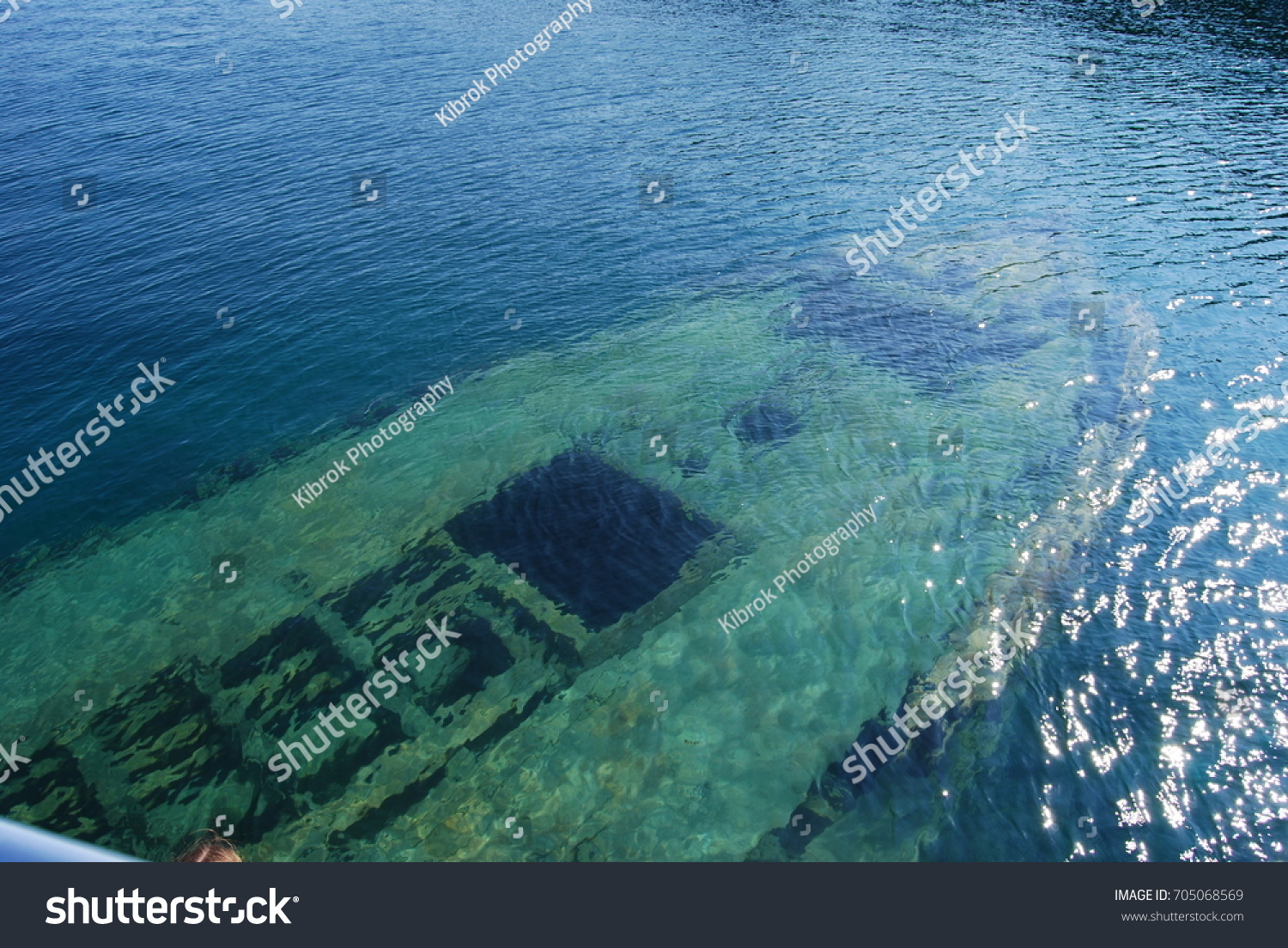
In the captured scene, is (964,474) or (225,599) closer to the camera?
(225,599)

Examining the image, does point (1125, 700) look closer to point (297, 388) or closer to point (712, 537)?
point (712, 537)

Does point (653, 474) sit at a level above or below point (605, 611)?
above

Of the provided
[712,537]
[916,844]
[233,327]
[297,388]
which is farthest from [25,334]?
[916,844]

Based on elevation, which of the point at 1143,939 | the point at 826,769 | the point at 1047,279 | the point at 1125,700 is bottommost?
the point at 826,769

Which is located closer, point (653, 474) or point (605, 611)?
point (605, 611)

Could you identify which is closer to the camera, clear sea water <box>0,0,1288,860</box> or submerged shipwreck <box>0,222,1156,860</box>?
submerged shipwreck <box>0,222,1156,860</box>
